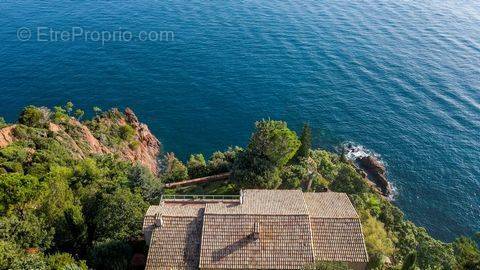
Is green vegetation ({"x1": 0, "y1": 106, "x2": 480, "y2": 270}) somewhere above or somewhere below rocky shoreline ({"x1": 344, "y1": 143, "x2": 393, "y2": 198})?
above

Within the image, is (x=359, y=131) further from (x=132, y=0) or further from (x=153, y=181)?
(x=132, y=0)

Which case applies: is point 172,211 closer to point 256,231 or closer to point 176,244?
point 176,244

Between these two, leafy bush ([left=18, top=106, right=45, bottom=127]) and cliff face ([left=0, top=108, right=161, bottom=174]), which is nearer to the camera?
leafy bush ([left=18, top=106, right=45, bottom=127])

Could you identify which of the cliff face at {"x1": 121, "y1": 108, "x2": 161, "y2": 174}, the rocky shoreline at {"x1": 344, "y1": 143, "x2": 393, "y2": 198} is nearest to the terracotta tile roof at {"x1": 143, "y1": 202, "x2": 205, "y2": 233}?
the cliff face at {"x1": 121, "y1": 108, "x2": 161, "y2": 174}

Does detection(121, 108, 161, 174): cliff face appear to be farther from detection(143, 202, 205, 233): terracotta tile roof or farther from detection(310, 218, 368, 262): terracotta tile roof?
detection(310, 218, 368, 262): terracotta tile roof

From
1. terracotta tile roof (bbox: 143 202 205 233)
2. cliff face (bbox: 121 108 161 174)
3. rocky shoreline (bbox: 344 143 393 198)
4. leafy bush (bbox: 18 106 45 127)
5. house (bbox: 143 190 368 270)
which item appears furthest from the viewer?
cliff face (bbox: 121 108 161 174)

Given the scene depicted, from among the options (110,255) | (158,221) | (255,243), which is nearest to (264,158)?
(255,243)
